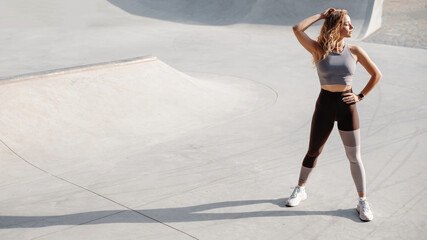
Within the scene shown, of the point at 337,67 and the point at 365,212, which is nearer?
the point at 337,67

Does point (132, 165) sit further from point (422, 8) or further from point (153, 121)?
point (422, 8)

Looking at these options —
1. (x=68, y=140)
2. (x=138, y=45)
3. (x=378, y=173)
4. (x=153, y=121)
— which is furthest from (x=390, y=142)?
(x=138, y=45)

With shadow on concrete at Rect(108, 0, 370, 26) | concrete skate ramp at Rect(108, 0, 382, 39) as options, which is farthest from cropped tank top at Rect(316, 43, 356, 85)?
shadow on concrete at Rect(108, 0, 370, 26)

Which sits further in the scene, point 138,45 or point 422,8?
point 422,8

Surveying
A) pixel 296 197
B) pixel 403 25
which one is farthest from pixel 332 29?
pixel 403 25

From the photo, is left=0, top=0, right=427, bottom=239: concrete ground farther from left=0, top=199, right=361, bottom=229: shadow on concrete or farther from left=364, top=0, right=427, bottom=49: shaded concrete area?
left=364, top=0, right=427, bottom=49: shaded concrete area

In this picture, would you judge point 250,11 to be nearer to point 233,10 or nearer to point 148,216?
point 233,10

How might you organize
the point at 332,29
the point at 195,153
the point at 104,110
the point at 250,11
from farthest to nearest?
the point at 250,11 < the point at 104,110 < the point at 195,153 < the point at 332,29

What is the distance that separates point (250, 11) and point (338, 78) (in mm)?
16094

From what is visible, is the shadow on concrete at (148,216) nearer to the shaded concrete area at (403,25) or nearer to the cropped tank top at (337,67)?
the cropped tank top at (337,67)

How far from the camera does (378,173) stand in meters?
5.46

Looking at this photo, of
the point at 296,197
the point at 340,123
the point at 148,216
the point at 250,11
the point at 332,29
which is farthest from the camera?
the point at 250,11

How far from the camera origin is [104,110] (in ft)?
23.4

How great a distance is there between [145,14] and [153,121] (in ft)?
46.7
